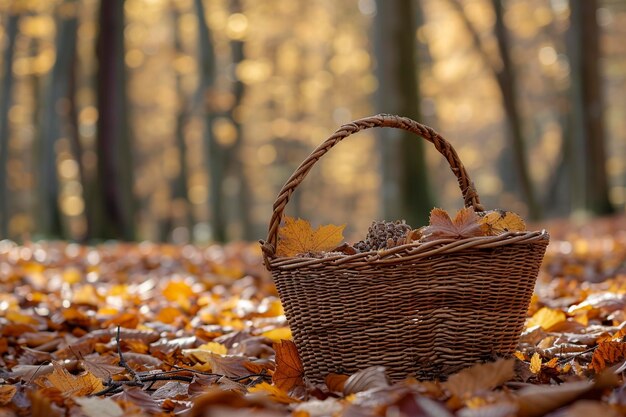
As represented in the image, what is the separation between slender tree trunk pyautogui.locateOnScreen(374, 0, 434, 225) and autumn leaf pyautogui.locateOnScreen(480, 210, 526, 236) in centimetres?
467

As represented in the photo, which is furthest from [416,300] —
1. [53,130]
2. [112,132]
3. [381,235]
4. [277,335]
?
[53,130]

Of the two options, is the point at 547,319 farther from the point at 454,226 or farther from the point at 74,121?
the point at 74,121

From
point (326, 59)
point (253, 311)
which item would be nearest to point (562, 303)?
point (253, 311)

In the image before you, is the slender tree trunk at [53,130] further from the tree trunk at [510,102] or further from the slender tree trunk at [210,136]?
the tree trunk at [510,102]

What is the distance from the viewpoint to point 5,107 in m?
15.4

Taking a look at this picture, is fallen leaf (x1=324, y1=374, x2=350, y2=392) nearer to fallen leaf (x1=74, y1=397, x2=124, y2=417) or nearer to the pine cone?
the pine cone

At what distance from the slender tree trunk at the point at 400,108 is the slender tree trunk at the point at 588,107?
4370mm

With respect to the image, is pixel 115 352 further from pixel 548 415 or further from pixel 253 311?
pixel 548 415

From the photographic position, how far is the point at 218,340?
9.46 ft

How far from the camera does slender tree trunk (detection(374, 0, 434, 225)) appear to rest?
22.8ft

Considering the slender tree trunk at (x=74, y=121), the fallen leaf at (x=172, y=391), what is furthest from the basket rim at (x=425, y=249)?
the slender tree trunk at (x=74, y=121)

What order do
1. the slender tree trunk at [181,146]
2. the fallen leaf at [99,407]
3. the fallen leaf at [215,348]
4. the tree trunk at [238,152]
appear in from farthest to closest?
the slender tree trunk at [181,146], the tree trunk at [238,152], the fallen leaf at [215,348], the fallen leaf at [99,407]

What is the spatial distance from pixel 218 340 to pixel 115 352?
1.25 feet

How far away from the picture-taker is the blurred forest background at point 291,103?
10016 millimetres
